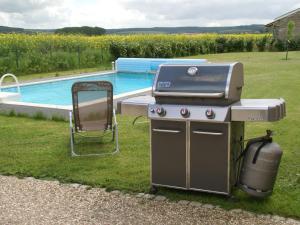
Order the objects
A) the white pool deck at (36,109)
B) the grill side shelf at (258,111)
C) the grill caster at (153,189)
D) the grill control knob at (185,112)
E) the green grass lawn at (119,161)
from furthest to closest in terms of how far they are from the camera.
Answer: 1. the white pool deck at (36,109)
2. the grill caster at (153,189)
3. the green grass lawn at (119,161)
4. the grill control knob at (185,112)
5. the grill side shelf at (258,111)

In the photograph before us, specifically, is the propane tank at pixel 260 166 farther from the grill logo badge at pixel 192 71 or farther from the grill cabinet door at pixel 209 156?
the grill logo badge at pixel 192 71

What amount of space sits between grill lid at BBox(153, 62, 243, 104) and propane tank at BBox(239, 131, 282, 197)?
51 cm

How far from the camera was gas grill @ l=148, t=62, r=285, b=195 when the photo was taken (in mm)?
4141

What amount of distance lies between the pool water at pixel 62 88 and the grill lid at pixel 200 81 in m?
8.62

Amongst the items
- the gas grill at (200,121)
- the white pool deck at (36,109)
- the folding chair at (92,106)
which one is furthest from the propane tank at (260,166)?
the white pool deck at (36,109)

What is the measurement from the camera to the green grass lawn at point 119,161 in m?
4.50

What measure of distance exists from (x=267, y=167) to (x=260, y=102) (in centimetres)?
63

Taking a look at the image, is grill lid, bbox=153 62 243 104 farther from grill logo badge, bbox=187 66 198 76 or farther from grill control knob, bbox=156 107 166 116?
grill control knob, bbox=156 107 166 116

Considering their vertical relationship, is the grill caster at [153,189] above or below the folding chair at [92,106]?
below

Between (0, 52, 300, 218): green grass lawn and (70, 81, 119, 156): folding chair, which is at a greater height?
(70, 81, 119, 156): folding chair

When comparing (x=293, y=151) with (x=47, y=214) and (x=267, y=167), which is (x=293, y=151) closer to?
(x=267, y=167)

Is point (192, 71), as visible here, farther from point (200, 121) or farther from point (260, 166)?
point (260, 166)

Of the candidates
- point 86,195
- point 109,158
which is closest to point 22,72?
point 109,158

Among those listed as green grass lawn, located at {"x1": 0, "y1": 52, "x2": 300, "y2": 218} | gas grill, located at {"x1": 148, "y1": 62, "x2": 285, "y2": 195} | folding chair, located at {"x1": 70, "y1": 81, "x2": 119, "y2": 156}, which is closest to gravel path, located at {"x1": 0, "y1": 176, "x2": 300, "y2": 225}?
green grass lawn, located at {"x1": 0, "y1": 52, "x2": 300, "y2": 218}
